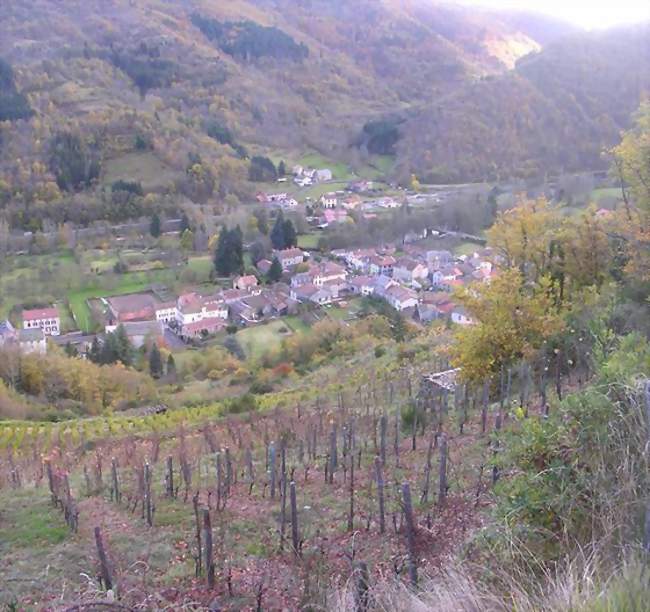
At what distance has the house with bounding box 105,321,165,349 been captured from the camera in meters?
29.0

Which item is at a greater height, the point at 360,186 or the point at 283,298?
the point at 360,186

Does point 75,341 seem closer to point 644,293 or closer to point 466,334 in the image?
point 466,334

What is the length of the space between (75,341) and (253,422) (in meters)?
19.5

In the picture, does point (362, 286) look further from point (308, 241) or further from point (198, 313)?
point (308, 241)

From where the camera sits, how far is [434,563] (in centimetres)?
421

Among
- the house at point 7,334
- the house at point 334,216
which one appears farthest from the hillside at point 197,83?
the house at point 7,334

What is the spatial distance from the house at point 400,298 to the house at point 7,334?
1731 cm

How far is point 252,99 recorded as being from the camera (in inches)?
3029

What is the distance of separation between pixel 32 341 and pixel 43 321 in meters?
4.79

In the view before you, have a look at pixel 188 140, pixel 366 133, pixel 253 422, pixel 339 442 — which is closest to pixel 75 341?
pixel 253 422

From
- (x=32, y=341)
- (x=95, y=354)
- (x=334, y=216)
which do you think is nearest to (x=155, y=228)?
(x=334, y=216)

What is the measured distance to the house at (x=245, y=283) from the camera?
116ft

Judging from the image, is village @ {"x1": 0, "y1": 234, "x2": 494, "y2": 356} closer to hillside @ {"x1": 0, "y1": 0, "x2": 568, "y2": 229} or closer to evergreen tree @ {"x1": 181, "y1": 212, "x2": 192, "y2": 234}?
evergreen tree @ {"x1": 181, "y1": 212, "x2": 192, "y2": 234}

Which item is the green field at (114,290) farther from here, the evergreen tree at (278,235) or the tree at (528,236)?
the tree at (528,236)
